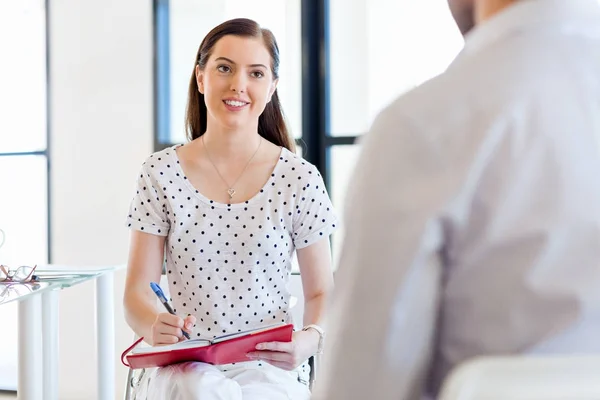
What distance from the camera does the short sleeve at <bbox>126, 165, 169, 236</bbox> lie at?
176 cm

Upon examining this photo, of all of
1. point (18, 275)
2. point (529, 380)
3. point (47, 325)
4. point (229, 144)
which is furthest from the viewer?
point (47, 325)

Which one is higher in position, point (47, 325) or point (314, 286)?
point (314, 286)

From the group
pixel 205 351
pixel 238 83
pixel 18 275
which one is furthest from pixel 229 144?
pixel 18 275

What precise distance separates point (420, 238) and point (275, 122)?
4.80 feet

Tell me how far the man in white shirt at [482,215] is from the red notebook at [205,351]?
2.50ft

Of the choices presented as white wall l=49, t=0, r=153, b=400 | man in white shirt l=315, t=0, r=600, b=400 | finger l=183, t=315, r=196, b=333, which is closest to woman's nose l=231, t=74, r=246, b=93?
finger l=183, t=315, r=196, b=333

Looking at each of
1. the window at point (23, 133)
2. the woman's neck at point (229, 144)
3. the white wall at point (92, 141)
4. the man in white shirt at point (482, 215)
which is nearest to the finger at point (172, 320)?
the woman's neck at point (229, 144)

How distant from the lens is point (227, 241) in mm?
1754

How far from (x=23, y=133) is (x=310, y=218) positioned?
2.44 metres

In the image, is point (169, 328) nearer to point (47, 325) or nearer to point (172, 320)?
point (172, 320)

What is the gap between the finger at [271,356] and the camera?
4.84ft

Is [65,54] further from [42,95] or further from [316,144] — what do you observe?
[316,144]

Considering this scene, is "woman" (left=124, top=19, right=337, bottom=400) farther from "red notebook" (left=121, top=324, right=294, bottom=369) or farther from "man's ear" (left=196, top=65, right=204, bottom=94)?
"red notebook" (left=121, top=324, right=294, bottom=369)

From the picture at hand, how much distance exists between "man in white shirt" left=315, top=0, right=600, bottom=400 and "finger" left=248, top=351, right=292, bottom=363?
32.9 inches
